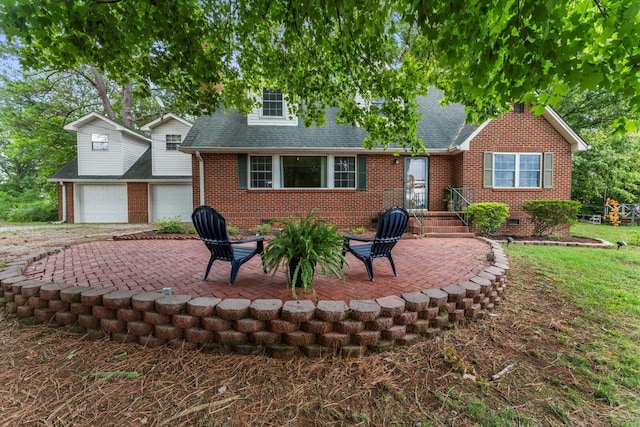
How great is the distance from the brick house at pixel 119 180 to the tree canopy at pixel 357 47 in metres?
8.74

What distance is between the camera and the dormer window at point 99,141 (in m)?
13.4

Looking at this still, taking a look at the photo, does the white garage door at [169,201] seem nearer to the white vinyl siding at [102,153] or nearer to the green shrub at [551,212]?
the white vinyl siding at [102,153]

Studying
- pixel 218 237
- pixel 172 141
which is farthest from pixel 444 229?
pixel 172 141

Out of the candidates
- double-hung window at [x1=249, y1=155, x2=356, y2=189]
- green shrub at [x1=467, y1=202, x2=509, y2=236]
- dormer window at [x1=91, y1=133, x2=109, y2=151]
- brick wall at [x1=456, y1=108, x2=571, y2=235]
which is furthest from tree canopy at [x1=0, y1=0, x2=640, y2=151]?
dormer window at [x1=91, y1=133, x2=109, y2=151]

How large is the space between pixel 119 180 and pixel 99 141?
94.3 inches

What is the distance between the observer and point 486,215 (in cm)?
841

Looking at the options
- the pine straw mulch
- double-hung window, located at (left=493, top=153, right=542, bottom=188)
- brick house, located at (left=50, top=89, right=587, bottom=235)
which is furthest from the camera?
double-hung window, located at (left=493, top=153, right=542, bottom=188)

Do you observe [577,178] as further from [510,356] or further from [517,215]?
[510,356]

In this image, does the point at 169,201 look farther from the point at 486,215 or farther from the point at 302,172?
the point at 486,215

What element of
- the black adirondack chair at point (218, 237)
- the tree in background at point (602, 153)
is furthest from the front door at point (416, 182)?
the tree in background at point (602, 153)

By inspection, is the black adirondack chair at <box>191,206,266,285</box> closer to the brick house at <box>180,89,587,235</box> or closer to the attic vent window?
the brick house at <box>180,89,587,235</box>

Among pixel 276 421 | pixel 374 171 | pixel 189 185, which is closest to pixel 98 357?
pixel 276 421

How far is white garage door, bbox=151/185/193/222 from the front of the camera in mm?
13516

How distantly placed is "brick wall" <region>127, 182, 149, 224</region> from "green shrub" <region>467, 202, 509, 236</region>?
14.0 metres
